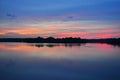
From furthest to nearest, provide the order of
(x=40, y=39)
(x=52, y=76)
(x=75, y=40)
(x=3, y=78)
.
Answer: (x=40, y=39) < (x=75, y=40) < (x=52, y=76) < (x=3, y=78)

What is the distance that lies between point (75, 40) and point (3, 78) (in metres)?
62.6

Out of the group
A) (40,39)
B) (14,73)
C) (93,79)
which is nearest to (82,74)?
(93,79)

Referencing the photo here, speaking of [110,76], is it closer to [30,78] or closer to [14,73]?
[30,78]

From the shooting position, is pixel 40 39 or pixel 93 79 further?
pixel 40 39

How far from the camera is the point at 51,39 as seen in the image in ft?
243

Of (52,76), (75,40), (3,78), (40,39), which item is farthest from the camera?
(40,39)

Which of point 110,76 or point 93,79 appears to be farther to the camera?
point 110,76

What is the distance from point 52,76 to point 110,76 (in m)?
2.23

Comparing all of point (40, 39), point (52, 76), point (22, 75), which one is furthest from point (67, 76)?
point (40, 39)

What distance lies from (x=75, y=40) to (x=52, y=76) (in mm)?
61671

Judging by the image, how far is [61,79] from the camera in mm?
8023

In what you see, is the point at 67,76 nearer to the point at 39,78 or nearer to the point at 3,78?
the point at 39,78

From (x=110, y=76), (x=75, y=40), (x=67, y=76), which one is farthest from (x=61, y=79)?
(x=75, y=40)

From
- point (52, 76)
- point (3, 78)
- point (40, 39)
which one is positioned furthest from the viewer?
point (40, 39)
